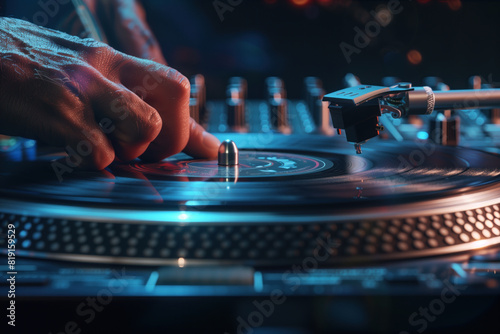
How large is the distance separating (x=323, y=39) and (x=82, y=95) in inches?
52.6

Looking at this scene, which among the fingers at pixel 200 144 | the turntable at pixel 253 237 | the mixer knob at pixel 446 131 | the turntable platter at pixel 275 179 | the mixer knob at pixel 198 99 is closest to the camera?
the turntable at pixel 253 237

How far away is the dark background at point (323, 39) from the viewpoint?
200 centimetres

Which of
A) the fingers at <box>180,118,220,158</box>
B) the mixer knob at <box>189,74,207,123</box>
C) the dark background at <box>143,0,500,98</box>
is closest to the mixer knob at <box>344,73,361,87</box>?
the dark background at <box>143,0,500,98</box>

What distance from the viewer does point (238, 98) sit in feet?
5.81

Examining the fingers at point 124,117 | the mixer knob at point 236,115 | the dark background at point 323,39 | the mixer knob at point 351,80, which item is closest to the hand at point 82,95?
the fingers at point 124,117

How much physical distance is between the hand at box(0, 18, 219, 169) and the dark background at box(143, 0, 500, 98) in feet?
3.58

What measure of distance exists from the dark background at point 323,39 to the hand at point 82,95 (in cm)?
109

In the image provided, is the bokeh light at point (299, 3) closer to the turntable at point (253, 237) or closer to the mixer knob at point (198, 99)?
the mixer knob at point (198, 99)

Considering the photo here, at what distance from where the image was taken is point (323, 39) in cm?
204

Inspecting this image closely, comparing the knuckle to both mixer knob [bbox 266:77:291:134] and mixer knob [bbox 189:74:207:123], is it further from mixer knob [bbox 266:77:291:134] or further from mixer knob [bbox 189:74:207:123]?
mixer knob [bbox 266:77:291:134]

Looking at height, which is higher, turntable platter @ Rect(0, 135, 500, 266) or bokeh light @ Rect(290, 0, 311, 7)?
bokeh light @ Rect(290, 0, 311, 7)

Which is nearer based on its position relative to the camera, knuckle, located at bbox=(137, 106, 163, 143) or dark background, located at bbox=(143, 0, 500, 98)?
knuckle, located at bbox=(137, 106, 163, 143)

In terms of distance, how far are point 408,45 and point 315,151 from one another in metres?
0.91

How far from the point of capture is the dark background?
200 cm
